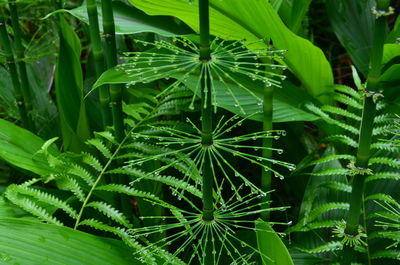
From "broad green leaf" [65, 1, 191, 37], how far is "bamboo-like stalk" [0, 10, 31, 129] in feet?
0.81

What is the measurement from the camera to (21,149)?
1.32 meters

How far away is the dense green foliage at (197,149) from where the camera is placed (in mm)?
984

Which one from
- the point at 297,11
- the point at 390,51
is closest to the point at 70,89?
the point at 297,11

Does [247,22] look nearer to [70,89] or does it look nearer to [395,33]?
[395,33]

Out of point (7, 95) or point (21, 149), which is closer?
point (21, 149)

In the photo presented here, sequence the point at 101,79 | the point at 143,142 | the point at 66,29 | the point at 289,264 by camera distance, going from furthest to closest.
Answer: the point at 66,29
the point at 143,142
the point at 101,79
the point at 289,264

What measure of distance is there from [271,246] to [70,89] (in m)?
0.85

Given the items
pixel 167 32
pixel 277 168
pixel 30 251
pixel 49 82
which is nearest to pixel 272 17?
pixel 167 32

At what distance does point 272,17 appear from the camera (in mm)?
1239

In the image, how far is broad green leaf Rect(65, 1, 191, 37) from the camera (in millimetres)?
1339

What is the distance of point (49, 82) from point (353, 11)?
46.7 inches

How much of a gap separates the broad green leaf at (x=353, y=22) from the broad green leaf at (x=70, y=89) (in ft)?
2.91

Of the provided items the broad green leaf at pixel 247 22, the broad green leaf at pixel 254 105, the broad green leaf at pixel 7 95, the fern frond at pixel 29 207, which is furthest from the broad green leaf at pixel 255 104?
the broad green leaf at pixel 7 95

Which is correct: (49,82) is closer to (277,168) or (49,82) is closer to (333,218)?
(277,168)
